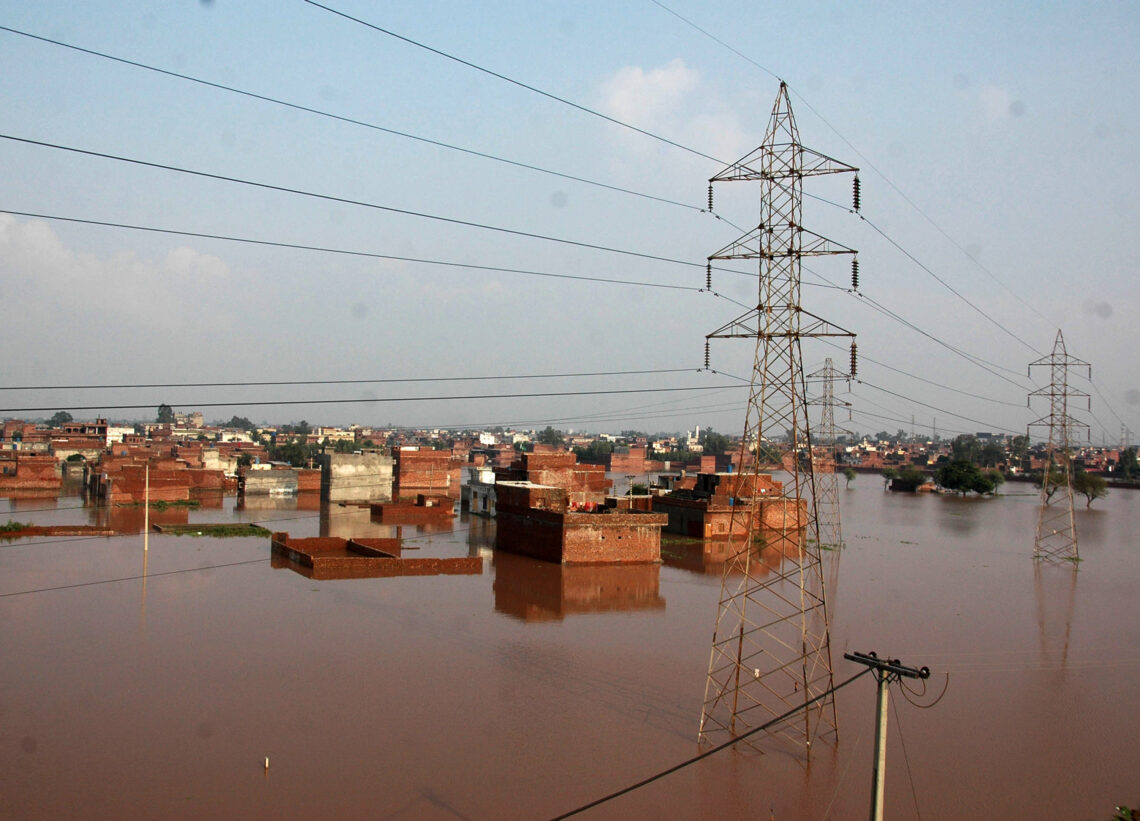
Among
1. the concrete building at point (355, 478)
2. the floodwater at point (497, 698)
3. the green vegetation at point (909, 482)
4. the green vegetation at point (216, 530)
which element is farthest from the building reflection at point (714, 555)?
the green vegetation at point (909, 482)

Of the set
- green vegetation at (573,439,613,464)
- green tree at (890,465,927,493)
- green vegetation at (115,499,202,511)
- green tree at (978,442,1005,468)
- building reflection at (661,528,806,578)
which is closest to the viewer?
building reflection at (661,528,806,578)

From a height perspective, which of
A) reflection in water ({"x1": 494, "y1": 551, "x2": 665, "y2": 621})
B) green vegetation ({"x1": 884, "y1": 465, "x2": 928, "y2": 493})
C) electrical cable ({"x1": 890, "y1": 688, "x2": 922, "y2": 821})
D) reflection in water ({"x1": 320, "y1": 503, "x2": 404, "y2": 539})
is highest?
green vegetation ({"x1": 884, "y1": 465, "x2": 928, "y2": 493})

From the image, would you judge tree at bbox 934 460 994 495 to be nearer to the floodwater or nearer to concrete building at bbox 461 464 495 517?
concrete building at bbox 461 464 495 517

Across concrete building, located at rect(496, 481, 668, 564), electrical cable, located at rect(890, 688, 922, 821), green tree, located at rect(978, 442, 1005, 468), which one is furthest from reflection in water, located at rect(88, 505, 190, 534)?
green tree, located at rect(978, 442, 1005, 468)

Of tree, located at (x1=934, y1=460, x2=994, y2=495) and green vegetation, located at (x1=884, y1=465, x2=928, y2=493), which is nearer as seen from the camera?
tree, located at (x1=934, y1=460, x2=994, y2=495)

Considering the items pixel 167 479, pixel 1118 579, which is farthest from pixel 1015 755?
pixel 167 479

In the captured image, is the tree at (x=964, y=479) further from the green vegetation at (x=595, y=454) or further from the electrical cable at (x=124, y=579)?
the electrical cable at (x=124, y=579)

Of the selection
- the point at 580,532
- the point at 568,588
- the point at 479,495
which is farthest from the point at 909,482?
the point at 568,588
